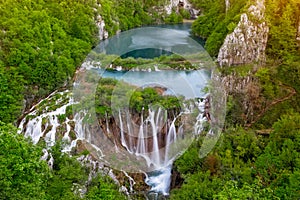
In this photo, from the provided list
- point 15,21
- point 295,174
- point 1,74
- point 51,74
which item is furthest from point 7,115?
point 295,174

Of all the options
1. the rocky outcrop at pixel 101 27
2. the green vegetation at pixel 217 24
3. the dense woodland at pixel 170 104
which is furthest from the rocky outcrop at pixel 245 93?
the rocky outcrop at pixel 101 27

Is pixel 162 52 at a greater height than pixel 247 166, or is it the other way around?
pixel 162 52

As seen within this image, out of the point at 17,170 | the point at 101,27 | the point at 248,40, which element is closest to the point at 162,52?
the point at 101,27

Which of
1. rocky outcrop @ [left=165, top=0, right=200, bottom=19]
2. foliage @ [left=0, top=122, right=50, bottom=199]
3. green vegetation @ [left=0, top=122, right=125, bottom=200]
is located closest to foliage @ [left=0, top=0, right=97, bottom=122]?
green vegetation @ [left=0, top=122, right=125, bottom=200]

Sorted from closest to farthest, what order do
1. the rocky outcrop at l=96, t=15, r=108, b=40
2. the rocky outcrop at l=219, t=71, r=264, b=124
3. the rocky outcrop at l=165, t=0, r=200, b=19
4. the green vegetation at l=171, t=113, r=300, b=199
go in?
the green vegetation at l=171, t=113, r=300, b=199
the rocky outcrop at l=219, t=71, r=264, b=124
the rocky outcrop at l=96, t=15, r=108, b=40
the rocky outcrop at l=165, t=0, r=200, b=19

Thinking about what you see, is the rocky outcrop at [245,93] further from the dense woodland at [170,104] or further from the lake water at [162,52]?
the lake water at [162,52]

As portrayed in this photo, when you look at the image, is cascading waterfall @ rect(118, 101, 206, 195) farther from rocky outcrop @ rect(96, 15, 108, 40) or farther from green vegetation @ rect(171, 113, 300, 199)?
rocky outcrop @ rect(96, 15, 108, 40)

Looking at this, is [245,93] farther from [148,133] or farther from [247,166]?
[247,166]
